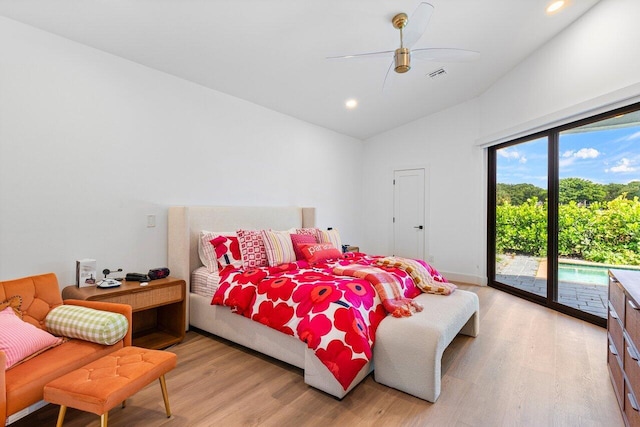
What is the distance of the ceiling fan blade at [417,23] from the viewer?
209 cm

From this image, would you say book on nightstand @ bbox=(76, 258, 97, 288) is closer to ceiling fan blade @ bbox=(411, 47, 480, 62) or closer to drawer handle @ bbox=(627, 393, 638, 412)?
ceiling fan blade @ bbox=(411, 47, 480, 62)

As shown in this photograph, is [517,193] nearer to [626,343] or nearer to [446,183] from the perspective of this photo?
[446,183]

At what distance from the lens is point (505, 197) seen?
463cm

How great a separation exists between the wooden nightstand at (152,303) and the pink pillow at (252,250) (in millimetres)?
640

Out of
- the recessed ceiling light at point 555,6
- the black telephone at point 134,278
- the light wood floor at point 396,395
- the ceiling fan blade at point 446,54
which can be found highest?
the recessed ceiling light at point 555,6

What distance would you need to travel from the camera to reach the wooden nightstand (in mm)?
2391

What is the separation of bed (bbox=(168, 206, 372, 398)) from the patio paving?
9.56ft

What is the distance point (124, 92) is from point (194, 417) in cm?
280

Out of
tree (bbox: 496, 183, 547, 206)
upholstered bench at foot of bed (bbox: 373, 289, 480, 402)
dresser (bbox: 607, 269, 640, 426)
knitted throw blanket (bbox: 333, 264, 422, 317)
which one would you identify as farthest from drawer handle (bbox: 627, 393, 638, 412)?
tree (bbox: 496, 183, 547, 206)

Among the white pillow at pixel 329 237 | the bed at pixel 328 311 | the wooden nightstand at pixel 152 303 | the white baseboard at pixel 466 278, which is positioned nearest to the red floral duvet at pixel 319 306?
the bed at pixel 328 311

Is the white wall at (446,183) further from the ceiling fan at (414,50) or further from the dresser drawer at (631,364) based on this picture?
the dresser drawer at (631,364)

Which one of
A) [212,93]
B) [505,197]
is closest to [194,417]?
[212,93]

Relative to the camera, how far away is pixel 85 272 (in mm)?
2492

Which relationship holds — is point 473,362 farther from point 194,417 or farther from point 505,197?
point 505,197
